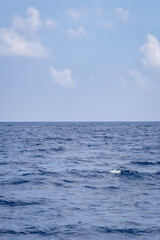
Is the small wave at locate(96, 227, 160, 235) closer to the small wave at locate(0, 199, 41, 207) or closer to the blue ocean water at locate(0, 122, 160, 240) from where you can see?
the blue ocean water at locate(0, 122, 160, 240)

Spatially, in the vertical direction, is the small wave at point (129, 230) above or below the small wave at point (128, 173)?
below

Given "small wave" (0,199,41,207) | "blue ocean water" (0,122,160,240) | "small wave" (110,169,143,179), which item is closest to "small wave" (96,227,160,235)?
"blue ocean water" (0,122,160,240)

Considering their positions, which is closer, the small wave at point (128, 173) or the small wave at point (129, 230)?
the small wave at point (129, 230)

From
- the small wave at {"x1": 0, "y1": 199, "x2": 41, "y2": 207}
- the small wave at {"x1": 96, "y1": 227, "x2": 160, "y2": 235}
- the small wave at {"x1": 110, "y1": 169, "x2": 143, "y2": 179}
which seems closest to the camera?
the small wave at {"x1": 96, "y1": 227, "x2": 160, "y2": 235}

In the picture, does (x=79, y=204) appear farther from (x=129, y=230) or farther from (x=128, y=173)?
(x=128, y=173)

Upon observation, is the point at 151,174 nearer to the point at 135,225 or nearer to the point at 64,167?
the point at 64,167

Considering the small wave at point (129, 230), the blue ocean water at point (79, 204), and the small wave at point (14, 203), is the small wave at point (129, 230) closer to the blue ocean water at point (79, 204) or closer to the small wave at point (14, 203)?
the blue ocean water at point (79, 204)

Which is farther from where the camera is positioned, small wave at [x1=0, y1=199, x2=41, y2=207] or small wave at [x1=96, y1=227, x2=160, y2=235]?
small wave at [x1=0, y1=199, x2=41, y2=207]

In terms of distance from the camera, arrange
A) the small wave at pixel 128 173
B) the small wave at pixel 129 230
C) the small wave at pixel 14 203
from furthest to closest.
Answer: the small wave at pixel 128 173 → the small wave at pixel 14 203 → the small wave at pixel 129 230

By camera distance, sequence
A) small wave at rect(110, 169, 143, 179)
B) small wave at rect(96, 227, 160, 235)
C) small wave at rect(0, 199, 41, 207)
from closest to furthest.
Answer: small wave at rect(96, 227, 160, 235) < small wave at rect(0, 199, 41, 207) < small wave at rect(110, 169, 143, 179)

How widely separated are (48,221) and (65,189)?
15.6ft

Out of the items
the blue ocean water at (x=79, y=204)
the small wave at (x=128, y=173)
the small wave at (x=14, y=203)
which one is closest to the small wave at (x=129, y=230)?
the blue ocean water at (x=79, y=204)

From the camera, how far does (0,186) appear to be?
49.1ft

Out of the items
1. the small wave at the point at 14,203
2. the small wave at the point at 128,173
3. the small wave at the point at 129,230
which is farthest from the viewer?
the small wave at the point at 128,173
